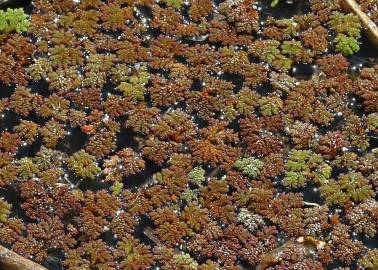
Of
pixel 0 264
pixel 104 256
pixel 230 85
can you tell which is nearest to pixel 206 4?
pixel 230 85

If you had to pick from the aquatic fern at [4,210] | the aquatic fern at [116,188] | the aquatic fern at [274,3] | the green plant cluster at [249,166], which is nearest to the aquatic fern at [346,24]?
the aquatic fern at [274,3]

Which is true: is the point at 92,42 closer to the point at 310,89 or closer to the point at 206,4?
the point at 206,4

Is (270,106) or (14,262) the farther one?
(270,106)

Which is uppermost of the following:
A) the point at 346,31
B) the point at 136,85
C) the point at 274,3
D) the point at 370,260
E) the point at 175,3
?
the point at 175,3

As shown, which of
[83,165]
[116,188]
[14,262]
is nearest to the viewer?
[14,262]

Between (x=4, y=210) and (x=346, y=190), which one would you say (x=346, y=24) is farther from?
(x=4, y=210)

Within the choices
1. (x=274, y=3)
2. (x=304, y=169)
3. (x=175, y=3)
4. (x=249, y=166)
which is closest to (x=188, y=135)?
(x=249, y=166)

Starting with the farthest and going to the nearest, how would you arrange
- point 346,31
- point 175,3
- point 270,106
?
1. point 175,3
2. point 346,31
3. point 270,106

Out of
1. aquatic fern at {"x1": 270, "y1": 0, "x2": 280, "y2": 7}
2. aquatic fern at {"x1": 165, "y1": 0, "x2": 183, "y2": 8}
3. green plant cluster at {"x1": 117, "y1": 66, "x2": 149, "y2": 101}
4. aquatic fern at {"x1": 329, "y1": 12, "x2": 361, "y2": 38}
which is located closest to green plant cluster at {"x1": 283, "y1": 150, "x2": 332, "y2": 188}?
aquatic fern at {"x1": 329, "y1": 12, "x2": 361, "y2": 38}
